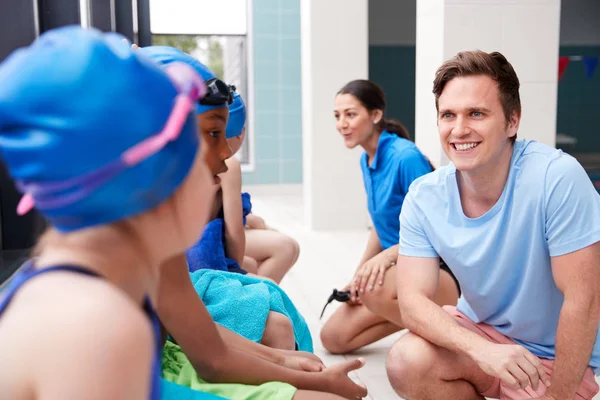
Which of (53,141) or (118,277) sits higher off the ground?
(53,141)

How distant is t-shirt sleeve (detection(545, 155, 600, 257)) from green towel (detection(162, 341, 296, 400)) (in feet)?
3.28

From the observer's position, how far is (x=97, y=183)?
758mm

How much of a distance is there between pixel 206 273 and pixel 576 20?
929cm

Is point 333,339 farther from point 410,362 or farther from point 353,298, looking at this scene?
point 410,362

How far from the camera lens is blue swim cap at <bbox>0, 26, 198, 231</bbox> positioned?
28.7 inches

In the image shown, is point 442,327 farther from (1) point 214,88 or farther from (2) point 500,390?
(1) point 214,88

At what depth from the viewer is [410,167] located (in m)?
3.15

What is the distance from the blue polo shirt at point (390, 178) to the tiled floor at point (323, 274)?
61 cm

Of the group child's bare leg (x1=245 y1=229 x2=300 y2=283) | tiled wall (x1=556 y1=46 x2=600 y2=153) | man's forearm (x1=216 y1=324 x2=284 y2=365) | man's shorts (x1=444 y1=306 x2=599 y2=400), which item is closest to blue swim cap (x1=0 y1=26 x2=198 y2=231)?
man's forearm (x1=216 y1=324 x2=284 y2=365)

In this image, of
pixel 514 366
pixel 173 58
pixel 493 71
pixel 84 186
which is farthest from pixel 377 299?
pixel 84 186

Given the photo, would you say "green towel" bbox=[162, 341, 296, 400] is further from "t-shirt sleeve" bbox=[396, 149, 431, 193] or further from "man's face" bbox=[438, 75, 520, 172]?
"t-shirt sleeve" bbox=[396, 149, 431, 193]

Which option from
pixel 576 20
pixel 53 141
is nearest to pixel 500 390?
pixel 53 141

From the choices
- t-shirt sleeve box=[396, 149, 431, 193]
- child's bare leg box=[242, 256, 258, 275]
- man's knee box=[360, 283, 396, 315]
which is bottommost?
man's knee box=[360, 283, 396, 315]

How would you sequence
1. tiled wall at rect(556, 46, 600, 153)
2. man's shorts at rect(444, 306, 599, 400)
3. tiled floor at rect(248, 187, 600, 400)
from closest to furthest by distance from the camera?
1. man's shorts at rect(444, 306, 599, 400)
2. tiled floor at rect(248, 187, 600, 400)
3. tiled wall at rect(556, 46, 600, 153)
